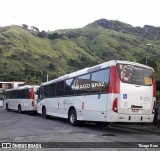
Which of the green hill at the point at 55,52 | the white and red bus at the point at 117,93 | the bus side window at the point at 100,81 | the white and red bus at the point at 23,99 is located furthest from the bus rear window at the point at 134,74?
the green hill at the point at 55,52

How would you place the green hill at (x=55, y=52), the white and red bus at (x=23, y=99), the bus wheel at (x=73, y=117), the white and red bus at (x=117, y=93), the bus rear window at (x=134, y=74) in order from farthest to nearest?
the green hill at (x=55, y=52) < the white and red bus at (x=23, y=99) < the bus wheel at (x=73, y=117) < the bus rear window at (x=134, y=74) < the white and red bus at (x=117, y=93)

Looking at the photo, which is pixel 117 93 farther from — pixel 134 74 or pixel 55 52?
pixel 55 52

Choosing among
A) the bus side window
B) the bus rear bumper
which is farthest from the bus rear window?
the bus rear bumper

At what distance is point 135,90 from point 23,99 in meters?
20.0

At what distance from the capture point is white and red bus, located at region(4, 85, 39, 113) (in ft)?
103

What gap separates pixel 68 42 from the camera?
15388 centimetres

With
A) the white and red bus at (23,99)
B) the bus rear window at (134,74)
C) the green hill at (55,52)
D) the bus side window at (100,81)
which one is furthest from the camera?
the green hill at (55,52)

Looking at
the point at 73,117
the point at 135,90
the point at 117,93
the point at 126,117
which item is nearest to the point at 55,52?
the point at 73,117

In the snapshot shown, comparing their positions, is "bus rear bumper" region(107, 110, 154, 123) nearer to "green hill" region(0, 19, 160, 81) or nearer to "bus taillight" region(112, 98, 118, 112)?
"bus taillight" region(112, 98, 118, 112)

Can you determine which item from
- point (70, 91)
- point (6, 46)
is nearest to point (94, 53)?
point (6, 46)

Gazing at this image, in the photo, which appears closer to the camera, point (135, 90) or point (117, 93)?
point (117, 93)

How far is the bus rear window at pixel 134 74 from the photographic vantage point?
49.9ft

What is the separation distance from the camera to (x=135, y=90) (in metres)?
15.3

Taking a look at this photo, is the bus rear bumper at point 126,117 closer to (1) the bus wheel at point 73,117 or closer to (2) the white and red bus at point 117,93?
(2) the white and red bus at point 117,93
